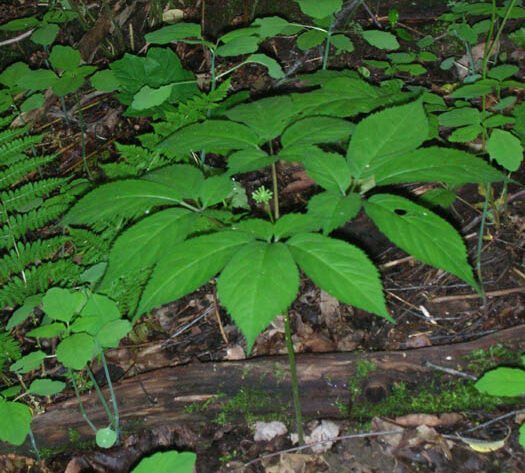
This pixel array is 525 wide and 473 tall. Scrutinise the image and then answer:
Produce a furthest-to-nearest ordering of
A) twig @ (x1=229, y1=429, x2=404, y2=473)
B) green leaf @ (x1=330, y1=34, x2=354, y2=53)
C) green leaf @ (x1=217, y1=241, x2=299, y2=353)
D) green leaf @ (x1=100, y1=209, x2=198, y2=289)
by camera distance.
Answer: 1. green leaf @ (x1=330, y1=34, x2=354, y2=53)
2. twig @ (x1=229, y1=429, x2=404, y2=473)
3. green leaf @ (x1=100, y1=209, x2=198, y2=289)
4. green leaf @ (x1=217, y1=241, x2=299, y2=353)

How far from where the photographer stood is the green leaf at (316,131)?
157 centimetres

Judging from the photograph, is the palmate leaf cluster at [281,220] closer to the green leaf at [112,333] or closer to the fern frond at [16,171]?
the green leaf at [112,333]

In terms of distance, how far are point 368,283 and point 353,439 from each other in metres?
0.94

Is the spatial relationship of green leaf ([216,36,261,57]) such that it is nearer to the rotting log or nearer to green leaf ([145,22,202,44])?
green leaf ([145,22,202,44])

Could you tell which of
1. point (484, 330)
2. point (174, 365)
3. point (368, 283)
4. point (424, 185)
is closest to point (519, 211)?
point (424, 185)

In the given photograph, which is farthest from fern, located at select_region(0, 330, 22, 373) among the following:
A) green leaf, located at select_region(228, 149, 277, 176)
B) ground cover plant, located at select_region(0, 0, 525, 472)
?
green leaf, located at select_region(228, 149, 277, 176)

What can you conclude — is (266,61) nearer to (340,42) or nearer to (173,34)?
(173,34)

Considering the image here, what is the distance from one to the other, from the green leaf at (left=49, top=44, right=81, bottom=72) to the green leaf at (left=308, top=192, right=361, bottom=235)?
7.06 ft

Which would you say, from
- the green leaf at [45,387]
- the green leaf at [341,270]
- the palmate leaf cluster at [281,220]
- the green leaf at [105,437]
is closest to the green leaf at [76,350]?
the green leaf at [45,387]

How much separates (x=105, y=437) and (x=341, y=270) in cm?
135

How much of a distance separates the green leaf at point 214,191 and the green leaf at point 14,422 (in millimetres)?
1190

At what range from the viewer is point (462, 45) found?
3395 millimetres

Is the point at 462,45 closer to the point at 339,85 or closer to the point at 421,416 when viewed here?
the point at 339,85

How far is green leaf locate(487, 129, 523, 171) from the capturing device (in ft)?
6.55
